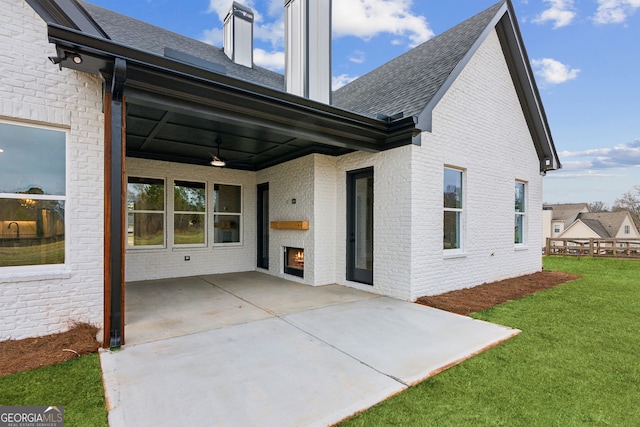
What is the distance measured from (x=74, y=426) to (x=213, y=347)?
1462 millimetres

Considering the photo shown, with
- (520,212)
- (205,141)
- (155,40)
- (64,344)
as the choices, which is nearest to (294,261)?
(205,141)

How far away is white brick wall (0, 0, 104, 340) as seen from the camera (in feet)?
11.4

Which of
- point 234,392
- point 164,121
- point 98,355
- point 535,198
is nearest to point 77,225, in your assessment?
point 98,355

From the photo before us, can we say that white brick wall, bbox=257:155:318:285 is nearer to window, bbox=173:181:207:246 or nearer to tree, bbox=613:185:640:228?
window, bbox=173:181:207:246

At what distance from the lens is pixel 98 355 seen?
3.19 meters

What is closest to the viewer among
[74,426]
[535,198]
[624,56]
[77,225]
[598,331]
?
[74,426]

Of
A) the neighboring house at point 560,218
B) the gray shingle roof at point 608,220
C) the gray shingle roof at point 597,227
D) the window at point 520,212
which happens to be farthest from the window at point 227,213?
the gray shingle roof at point 608,220

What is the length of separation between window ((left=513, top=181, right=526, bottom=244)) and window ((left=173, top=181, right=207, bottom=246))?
8.69 m

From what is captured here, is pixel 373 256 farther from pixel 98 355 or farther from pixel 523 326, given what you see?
pixel 98 355

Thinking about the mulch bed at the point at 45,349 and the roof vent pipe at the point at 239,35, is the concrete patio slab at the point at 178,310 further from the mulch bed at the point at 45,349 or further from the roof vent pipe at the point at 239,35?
the roof vent pipe at the point at 239,35

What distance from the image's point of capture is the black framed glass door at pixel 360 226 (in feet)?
21.7

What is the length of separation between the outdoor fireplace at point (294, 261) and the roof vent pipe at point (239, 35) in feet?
19.3

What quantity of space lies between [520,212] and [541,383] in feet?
23.4

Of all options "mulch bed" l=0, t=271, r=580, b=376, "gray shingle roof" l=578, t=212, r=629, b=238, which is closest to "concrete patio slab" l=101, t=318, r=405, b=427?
"mulch bed" l=0, t=271, r=580, b=376
